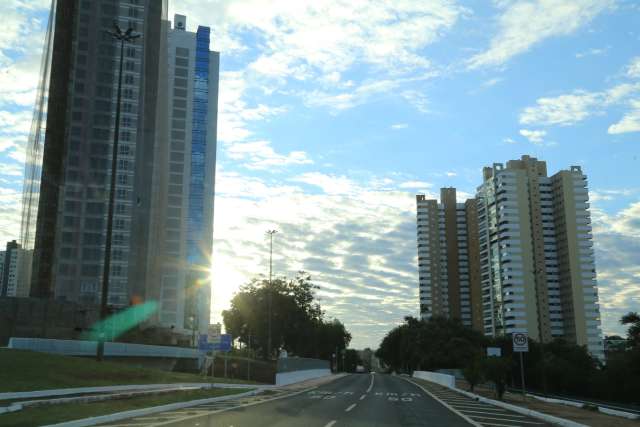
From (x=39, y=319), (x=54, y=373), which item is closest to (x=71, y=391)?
(x=54, y=373)

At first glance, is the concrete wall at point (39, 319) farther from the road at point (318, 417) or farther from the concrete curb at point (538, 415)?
the concrete curb at point (538, 415)

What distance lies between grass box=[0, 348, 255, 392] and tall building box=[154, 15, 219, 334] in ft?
302

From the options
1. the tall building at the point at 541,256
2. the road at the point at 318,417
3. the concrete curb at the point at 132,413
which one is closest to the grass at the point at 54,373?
the concrete curb at the point at 132,413

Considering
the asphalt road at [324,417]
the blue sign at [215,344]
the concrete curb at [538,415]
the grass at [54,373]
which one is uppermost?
the blue sign at [215,344]

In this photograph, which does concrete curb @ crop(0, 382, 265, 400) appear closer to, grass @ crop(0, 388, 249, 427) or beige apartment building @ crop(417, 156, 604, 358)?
grass @ crop(0, 388, 249, 427)

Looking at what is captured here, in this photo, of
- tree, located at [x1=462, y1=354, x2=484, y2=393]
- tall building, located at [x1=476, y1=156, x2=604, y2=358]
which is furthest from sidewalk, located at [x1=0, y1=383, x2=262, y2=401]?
tall building, located at [x1=476, y1=156, x2=604, y2=358]

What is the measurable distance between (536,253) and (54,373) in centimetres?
14434

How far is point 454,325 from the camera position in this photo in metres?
106

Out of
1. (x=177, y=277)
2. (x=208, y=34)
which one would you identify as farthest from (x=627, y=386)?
(x=208, y=34)

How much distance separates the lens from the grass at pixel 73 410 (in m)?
15.2

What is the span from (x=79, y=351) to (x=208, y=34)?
4905 inches

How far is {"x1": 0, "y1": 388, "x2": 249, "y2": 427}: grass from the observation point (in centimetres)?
1521

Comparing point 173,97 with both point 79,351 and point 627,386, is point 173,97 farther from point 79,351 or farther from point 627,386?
point 627,386

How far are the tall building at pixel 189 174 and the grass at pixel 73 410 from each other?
10125cm
